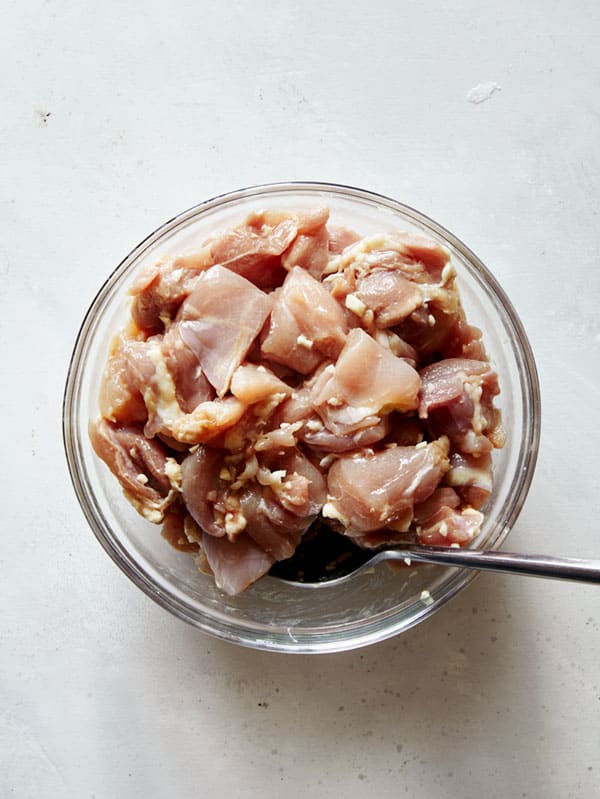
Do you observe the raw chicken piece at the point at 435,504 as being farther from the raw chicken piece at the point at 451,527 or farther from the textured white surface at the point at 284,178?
the textured white surface at the point at 284,178

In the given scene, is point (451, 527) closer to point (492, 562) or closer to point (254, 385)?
point (492, 562)

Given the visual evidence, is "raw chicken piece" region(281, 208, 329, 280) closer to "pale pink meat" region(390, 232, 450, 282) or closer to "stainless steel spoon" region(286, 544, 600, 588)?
"pale pink meat" region(390, 232, 450, 282)

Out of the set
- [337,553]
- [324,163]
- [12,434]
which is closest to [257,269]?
[324,163]

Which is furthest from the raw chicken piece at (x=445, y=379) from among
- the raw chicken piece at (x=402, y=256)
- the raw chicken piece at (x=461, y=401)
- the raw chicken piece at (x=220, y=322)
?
the raw chicken piece at (x=220, y=322)

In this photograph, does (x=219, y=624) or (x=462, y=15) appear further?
(x=462, y=15)

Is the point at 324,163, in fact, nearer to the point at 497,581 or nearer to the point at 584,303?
the point at 584,303

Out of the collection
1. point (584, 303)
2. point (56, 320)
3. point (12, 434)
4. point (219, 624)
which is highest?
point (56, 320)

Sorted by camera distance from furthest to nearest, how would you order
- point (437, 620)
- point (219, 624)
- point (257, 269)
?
point (437, 620)
point (219, 624)
point (257, 269)

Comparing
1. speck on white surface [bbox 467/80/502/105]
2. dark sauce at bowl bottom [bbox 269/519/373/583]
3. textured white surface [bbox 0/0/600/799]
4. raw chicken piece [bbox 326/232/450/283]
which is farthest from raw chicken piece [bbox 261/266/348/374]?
speck on white surface [bbox 467/80/502/105]
